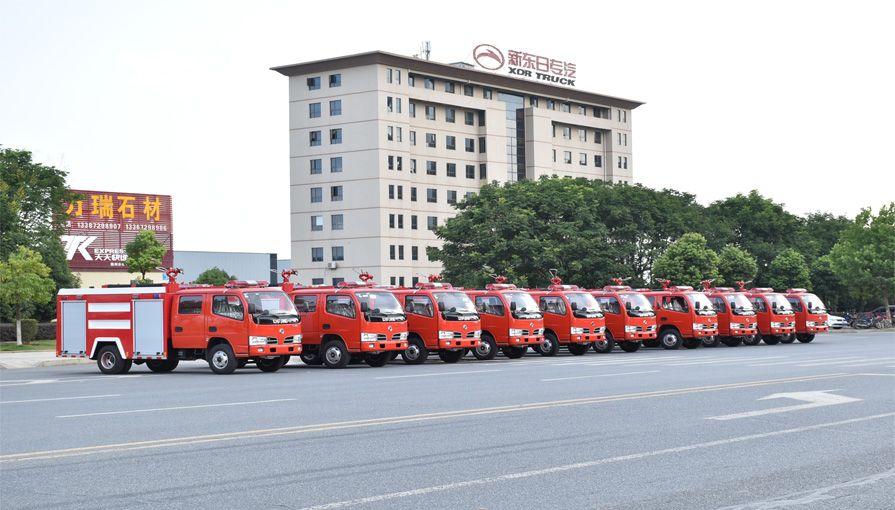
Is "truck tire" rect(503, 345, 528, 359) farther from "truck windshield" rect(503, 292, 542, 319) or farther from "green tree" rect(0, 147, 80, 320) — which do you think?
"green tree" rect(0, 147, 80, 320)

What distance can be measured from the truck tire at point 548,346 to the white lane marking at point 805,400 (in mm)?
17251

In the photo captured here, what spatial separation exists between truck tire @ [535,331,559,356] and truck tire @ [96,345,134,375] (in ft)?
46.2

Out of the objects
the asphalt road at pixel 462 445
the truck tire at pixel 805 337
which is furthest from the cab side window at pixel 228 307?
the truck tire at pixel 805 337

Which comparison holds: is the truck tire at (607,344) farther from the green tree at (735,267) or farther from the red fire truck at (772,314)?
the green tree at (735,267)

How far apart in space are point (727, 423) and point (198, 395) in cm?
914

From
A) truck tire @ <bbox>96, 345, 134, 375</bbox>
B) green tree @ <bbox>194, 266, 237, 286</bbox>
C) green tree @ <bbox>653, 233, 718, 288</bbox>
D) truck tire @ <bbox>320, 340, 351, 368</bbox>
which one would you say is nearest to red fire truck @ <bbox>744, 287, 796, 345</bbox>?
green tree @ <bbox>653, 233, 718, 288</bbox>

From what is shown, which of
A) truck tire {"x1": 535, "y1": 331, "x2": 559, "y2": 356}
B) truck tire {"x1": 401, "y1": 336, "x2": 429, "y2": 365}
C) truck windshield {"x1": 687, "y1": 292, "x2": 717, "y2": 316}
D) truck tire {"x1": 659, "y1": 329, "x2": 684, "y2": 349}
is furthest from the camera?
truck tire {"x1": 659, "y1": 329, "x2": 684, "y2": 349}

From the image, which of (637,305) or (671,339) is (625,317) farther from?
(671,339)

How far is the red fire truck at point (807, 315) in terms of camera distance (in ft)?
138

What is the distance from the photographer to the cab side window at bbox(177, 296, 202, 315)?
2372 cm

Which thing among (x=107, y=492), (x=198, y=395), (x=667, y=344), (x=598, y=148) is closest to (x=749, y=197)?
(x=598, y=148)

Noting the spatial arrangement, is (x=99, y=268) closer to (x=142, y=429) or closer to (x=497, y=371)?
(x=497, y=371)

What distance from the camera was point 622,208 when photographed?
63094 mm

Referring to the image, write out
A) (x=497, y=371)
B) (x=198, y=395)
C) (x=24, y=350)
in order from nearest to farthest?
1. (x=198, y=395)
2. (x=497, y=371)
3. (x=24, y=350)
